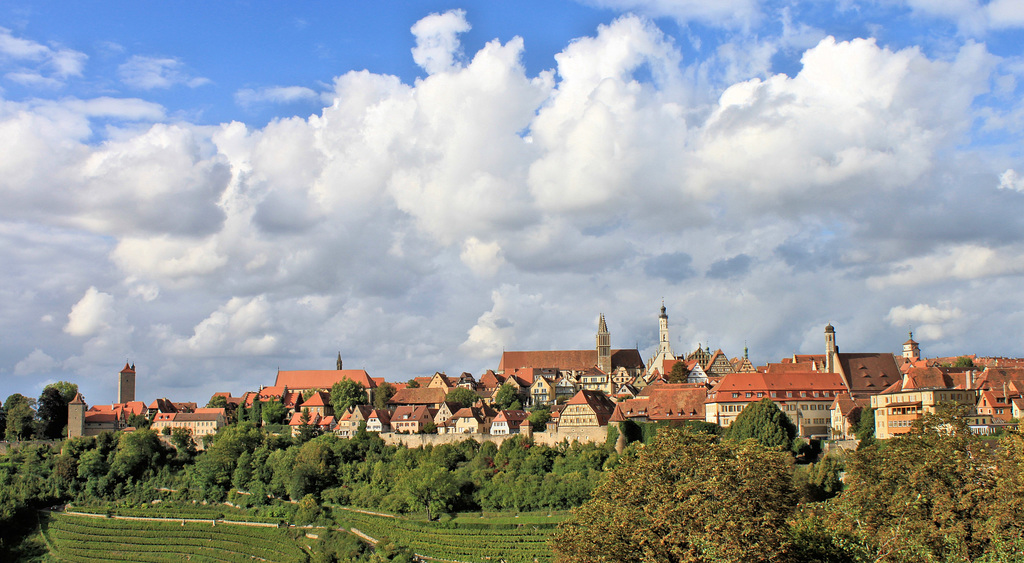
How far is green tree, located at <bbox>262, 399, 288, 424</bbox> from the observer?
308ft

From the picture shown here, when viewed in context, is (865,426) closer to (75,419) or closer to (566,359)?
(566,359)

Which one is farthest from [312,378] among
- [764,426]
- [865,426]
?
[865,426]

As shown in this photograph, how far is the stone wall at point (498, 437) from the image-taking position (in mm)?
Result: 70562

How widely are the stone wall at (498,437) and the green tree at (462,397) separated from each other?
10.4m

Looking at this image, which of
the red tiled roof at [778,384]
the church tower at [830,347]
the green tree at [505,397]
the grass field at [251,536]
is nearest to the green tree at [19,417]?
the grass field at [251,536]

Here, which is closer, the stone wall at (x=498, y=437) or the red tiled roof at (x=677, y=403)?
the stone wall at (x=498, y=437)

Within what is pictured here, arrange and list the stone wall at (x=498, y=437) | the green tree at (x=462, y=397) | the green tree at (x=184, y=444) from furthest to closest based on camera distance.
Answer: the green tree at (x=462, y=397) < the green tree at (x=184, y=444) < the stone wall at (x=498, y=437)

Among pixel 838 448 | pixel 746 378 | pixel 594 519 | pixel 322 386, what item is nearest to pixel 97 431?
pixel 322 386

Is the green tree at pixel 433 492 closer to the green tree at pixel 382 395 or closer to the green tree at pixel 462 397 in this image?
the green tree at pixel 462 397

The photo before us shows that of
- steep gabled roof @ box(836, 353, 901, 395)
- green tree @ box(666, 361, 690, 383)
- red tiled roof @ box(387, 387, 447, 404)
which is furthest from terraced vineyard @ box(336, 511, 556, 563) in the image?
green tree @ box(666, 361, 690, 383)

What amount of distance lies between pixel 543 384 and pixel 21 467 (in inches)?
2099

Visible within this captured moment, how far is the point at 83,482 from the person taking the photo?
83.0 m

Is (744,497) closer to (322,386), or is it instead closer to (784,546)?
(784,546)

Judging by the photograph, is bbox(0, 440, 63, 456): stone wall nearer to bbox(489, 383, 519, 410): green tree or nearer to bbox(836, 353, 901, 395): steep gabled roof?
bbox(489, 383, 519, 410): green tree
